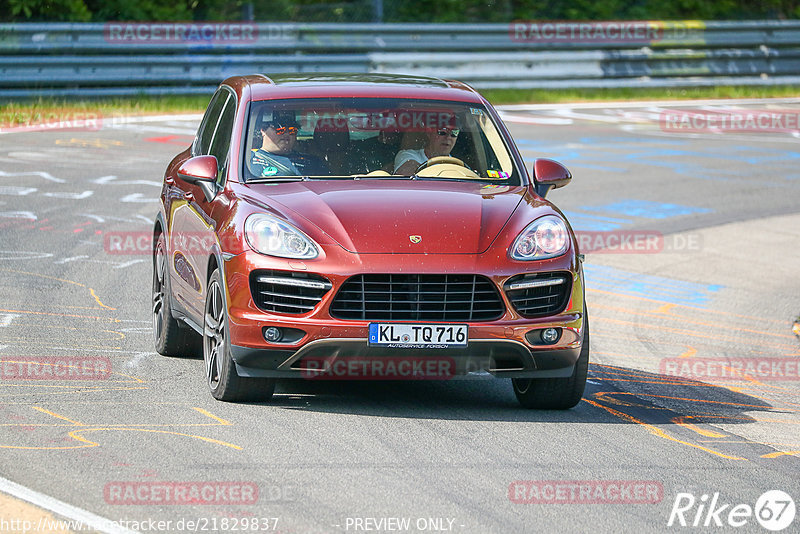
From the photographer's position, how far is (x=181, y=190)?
8359 millimetres

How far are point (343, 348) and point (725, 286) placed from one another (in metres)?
6.44

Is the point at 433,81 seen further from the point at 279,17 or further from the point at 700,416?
the point at 279,17

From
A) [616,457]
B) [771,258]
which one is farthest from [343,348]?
[771,258]

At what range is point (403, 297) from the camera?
6.64m

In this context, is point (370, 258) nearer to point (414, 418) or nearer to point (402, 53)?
point (414, 418)

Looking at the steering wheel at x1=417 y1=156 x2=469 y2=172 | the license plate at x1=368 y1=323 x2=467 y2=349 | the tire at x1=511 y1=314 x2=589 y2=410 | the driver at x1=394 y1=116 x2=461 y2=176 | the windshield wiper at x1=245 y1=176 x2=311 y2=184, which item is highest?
the driver at x1=394 y1=116 x2=461 y2=176

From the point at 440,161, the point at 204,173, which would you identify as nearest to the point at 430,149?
the point at 440,161

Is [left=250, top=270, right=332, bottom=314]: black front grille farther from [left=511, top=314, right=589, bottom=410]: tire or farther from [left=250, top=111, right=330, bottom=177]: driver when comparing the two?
[left=511, top=314, right=589, bottom=410]: tire

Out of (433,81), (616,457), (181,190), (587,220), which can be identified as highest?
(433,81)

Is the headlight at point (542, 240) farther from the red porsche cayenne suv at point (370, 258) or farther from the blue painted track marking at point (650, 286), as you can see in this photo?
the blue painted track marking at point (650, 286)

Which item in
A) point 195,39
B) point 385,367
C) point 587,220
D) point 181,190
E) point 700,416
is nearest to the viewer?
point 385,367

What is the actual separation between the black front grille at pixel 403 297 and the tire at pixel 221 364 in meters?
0.64

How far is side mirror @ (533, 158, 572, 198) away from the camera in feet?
25.4

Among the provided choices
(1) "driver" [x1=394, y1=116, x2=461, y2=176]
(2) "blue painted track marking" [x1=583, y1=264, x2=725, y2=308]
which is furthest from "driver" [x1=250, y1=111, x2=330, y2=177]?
(2) "blue painted track marking" [x1=583, y1=264, x2=725, y2=308]
